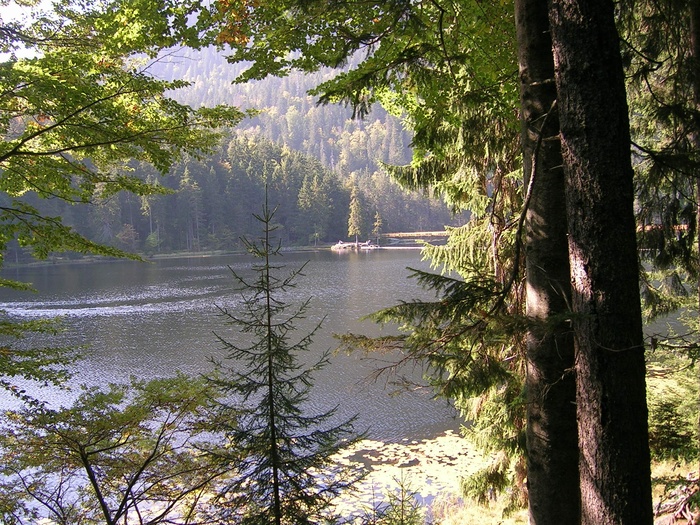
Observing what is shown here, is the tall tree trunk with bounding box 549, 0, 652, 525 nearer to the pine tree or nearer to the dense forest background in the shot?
the dense forest background

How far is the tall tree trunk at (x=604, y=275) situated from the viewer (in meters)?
1.98

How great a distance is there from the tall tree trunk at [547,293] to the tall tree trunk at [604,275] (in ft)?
1.55

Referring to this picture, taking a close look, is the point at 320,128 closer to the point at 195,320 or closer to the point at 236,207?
the point at 236,207

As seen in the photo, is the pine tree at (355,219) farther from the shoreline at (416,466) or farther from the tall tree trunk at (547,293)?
the tall tree trunk at (547,293)

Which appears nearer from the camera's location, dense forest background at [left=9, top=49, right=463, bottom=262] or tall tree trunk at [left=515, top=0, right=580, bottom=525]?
tall tree trunk at [left=515, top=0, right=580, bottom=525]

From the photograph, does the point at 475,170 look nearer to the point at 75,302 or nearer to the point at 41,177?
the point at 41,177

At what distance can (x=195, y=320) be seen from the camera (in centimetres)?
2169

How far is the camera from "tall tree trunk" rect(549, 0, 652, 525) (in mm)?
1982

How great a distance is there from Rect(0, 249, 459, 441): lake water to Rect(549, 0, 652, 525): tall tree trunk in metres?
1.44

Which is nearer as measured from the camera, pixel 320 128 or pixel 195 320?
pixel 195 320

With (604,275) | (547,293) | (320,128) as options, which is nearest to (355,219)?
(547,293)

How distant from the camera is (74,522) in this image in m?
4.42

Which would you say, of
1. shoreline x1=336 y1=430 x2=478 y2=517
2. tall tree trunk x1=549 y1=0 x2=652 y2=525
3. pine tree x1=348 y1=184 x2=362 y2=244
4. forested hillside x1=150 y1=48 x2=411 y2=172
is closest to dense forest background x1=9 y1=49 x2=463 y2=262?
pine tree x1=348 y1=184 x2=362 y2=244

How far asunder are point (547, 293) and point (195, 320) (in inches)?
811
